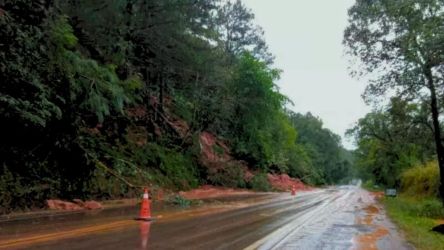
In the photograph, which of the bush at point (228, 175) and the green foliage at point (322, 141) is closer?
the bush at point (228, 175)

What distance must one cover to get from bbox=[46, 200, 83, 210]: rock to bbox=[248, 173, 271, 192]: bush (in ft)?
105

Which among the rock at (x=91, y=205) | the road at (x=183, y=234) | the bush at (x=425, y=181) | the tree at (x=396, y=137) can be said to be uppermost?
the tree at (x=396, y=137)

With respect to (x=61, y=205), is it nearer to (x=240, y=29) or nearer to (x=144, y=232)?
(x=144, y=232)

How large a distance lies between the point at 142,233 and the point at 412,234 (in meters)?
7.90

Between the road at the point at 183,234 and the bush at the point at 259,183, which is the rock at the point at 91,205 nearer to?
the road at the point at 183,234

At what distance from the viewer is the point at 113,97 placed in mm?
21391

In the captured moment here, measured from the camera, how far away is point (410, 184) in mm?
51812

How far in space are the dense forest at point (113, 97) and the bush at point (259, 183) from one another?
0.69 m

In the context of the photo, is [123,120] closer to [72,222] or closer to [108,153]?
[108,153]

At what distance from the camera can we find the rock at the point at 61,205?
53.9 feet

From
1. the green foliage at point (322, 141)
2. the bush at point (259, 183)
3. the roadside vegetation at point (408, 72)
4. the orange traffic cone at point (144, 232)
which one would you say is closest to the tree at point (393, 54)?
the roadside vegetation at point (408, 72)

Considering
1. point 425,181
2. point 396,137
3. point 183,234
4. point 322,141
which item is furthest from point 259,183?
point 322,141

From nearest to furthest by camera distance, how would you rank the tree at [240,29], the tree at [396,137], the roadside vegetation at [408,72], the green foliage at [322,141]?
the roadside vegetation at [408,72] < the tree at [396,137] < the tree at [240,29] < the green foliage at [322,141]

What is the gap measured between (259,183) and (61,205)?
34.6m
